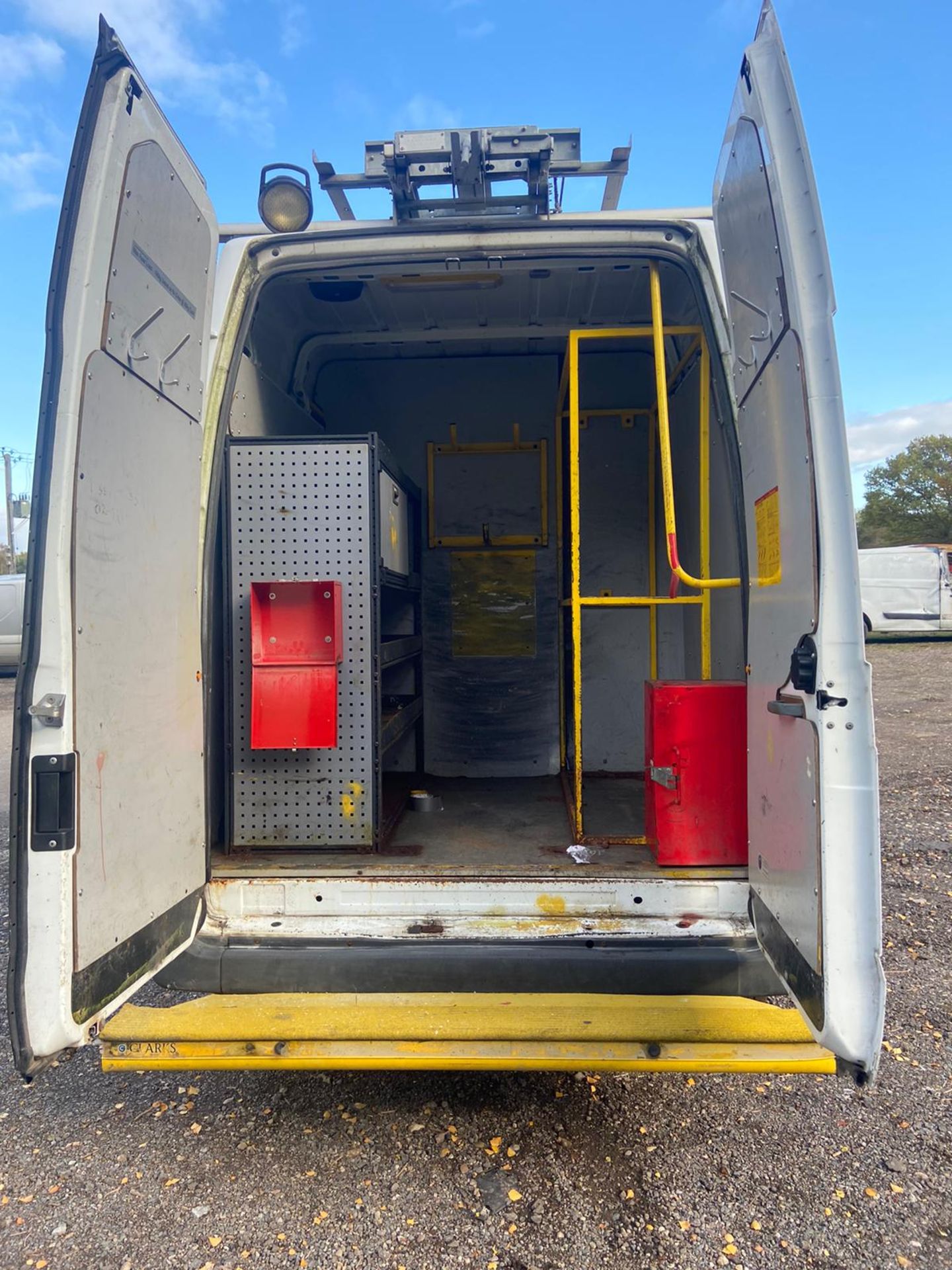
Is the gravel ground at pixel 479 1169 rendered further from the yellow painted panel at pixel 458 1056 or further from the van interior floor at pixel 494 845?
the van interior floor at pixel 494 845

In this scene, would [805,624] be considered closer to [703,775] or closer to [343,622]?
[703,775]

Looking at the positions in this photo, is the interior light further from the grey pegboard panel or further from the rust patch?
the rust patch

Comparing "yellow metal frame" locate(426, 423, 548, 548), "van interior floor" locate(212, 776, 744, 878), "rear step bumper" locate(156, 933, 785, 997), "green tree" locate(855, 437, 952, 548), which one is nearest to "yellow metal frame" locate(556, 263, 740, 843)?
"van interior floor" locate(212, 776, 744, 878)

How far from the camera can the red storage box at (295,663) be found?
93.1 inches

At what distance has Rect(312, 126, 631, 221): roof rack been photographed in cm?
220

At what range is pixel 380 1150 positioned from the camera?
196 cm

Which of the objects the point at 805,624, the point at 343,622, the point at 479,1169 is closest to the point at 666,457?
the point at 805,624

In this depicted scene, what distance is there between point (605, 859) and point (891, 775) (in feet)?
15.3

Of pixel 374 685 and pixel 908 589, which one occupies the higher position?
pixel 908 589

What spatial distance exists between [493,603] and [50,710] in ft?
9.81

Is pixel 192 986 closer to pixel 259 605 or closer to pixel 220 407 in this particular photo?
pixel 259 605

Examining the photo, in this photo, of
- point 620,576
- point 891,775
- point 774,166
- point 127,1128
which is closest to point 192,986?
point 127,1128

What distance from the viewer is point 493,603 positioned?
432 cm

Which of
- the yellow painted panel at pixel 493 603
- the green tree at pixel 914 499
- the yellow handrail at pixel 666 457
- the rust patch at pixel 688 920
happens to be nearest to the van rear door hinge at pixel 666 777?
the rust patch at pixel 688 920
